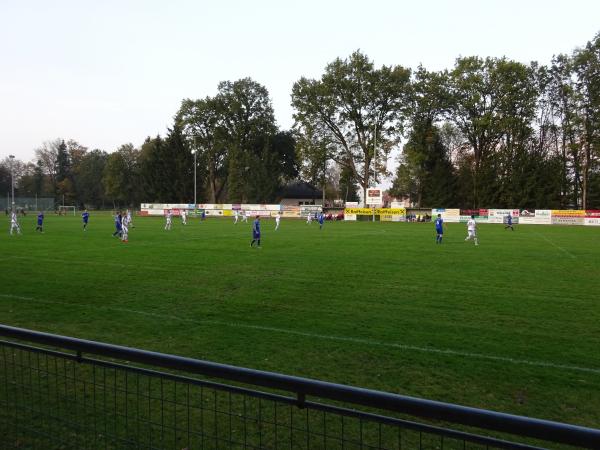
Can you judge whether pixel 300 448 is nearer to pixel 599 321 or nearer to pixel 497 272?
pixel 599 321

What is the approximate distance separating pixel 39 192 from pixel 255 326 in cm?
12085

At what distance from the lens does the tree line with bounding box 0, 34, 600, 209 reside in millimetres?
62531

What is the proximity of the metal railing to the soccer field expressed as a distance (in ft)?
3.46

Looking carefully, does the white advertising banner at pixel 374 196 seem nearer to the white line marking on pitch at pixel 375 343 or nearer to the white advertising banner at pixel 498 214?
the white advertising banner at pixel 498 214

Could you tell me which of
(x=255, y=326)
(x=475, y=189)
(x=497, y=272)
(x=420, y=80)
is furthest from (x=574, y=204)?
(x=255, y=326)

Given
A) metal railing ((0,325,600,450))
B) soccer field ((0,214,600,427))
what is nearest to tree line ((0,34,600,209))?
soccer field ((0,214,600,427))

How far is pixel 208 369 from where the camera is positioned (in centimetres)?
245

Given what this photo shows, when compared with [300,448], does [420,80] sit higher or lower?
higher

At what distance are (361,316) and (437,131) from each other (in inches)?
2604

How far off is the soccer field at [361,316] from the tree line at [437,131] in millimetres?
49895

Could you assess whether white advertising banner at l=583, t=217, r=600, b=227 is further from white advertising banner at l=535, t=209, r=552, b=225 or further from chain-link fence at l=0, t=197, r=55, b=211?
chain-link fence at l=0, t=197, r=55, b=211

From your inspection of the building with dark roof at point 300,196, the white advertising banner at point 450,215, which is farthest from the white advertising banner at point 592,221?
the building with dark roof at point 300,196

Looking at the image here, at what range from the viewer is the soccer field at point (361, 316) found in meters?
6.43

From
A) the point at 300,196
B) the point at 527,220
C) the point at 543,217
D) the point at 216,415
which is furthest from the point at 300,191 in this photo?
the point at 216,415
